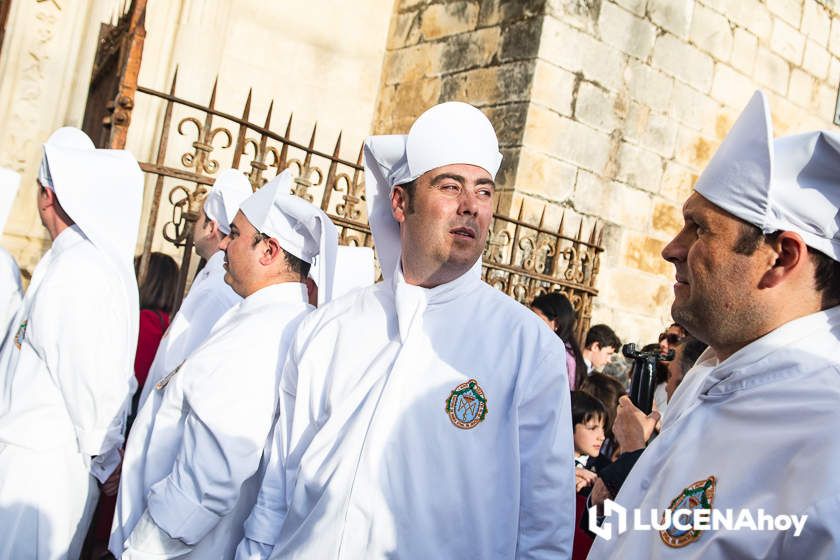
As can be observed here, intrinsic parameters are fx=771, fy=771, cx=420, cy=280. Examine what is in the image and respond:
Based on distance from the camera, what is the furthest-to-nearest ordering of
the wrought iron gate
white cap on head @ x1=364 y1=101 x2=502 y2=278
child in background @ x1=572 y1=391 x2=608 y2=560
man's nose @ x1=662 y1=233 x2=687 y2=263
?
the wrought iron gate → child in background @ x1=572 y1=391 x2=608 y2=560 → white cap on head @ x1=364 y1=101 x2=502 y2=278 → man's nose @ x1=662 y1=233 x2=687 y2=263

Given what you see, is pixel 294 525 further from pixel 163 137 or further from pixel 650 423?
pixel 163 137

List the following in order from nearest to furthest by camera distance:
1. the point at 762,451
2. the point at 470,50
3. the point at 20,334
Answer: the point at 762,451 → the point at 20,334 → the point at 470,50

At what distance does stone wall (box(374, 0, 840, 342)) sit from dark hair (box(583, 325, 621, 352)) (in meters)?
1.04

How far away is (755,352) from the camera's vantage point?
59.1 inches

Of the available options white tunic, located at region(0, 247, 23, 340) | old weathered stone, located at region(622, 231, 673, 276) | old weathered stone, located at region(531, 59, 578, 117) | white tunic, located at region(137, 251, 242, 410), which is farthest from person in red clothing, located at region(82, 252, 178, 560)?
old weathered stone, located at region(622, 231, 673, 276)

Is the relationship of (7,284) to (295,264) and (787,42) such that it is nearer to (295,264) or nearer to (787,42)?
(295,264)

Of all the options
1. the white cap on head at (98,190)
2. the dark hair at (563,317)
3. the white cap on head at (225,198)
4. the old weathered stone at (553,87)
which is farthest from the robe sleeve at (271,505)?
the old weathered stone at (553,87)

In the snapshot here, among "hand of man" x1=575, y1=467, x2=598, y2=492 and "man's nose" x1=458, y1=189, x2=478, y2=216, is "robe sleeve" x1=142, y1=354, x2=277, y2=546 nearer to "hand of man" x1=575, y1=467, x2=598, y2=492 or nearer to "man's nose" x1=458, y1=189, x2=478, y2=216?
"man's nose" x1=458, y1=189, x2=478, y2=216

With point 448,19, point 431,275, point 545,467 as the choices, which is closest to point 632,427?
point 545,467

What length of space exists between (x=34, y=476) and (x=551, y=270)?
4.42 meters

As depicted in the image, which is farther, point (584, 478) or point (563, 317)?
point (563, 317)

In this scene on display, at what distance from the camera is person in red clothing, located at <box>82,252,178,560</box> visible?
4.07 metres

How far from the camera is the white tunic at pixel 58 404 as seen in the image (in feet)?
9.43

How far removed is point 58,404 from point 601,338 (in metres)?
4.47
